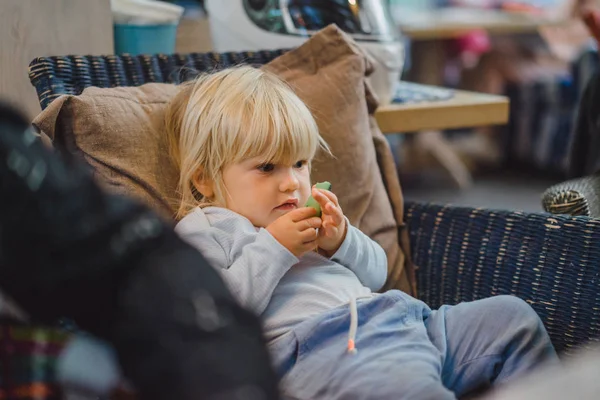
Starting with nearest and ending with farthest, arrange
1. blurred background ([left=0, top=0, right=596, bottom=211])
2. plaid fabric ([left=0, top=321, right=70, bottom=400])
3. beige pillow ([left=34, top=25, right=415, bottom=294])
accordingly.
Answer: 1. plaid fabric ([left=0, top=321, right=70, bottom=400])
2. beige pillow ([left=34, top=25, right=415, bottom=294])
3. blurred background ([left=0, top=0, right=596, bottom=211])

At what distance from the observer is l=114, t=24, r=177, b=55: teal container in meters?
1.61

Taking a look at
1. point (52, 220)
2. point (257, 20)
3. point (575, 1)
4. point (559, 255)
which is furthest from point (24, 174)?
point (575, 1)

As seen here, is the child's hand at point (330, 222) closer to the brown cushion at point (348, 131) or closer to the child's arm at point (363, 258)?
the child's arm at point (363, 258)

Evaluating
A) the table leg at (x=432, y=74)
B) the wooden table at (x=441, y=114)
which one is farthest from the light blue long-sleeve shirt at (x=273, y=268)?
the table leg at (x=432, y=74)

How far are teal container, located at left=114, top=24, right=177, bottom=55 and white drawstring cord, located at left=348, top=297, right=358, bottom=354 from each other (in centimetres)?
89

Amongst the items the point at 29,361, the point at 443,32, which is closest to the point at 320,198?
the point at 29,361

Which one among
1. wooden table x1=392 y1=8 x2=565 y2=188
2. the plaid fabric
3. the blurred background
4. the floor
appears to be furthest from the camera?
wooden table x1=392 y1=8 x2=565 y2=188

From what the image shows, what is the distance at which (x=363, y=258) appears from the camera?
115 centimetres

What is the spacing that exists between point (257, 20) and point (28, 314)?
47.9 inches

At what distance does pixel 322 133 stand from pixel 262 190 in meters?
0.23

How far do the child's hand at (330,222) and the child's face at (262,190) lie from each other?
0.05m

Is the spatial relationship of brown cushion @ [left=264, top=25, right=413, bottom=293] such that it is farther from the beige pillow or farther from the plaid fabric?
the plaid fabric

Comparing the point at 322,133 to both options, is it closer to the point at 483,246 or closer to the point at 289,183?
the point at 289,183

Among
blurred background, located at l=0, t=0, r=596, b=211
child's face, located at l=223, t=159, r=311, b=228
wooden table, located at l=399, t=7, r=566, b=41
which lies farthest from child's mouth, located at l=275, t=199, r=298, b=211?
wooden table, located at l=399, t=7, r=566, b=41
